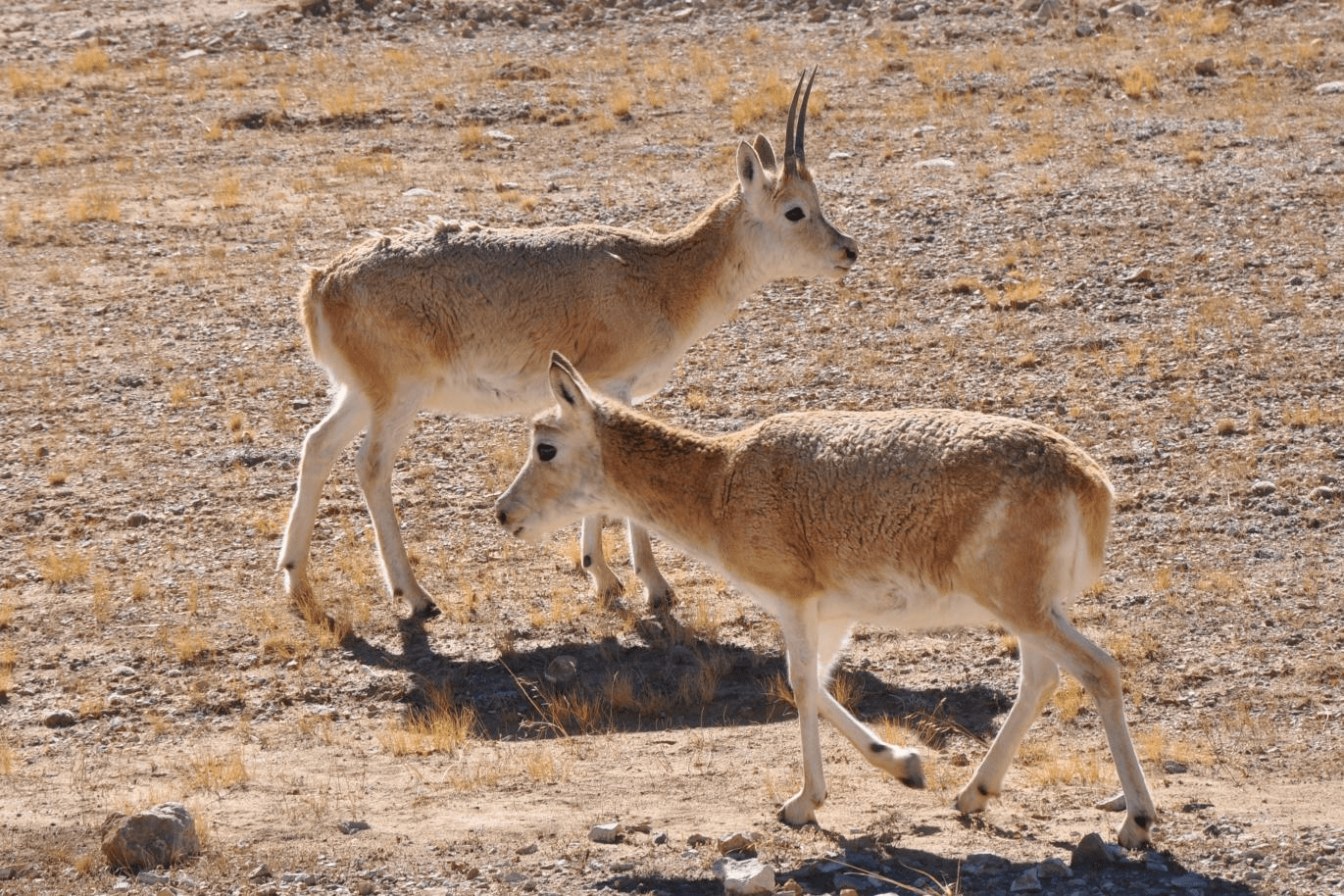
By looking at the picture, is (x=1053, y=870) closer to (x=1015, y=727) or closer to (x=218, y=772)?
(x=1015, y=727)

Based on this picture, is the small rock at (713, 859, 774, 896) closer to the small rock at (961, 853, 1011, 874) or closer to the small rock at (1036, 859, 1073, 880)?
the small rock at (961, 853, 1011, 874)

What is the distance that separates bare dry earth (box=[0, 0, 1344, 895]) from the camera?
8906mm

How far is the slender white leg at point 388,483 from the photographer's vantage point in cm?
1266

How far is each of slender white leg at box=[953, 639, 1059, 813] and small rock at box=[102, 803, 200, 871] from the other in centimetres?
389

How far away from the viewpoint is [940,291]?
18.6 meters

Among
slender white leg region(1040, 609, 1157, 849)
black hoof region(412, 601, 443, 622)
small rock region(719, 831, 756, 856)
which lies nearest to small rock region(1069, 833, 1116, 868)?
slender white leg region(1040, 609, 1157, 849)

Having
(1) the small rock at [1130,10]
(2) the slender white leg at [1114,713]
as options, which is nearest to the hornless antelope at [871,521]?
(2) the slender white leg at [1114,713]

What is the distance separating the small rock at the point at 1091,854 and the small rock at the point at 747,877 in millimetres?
1408

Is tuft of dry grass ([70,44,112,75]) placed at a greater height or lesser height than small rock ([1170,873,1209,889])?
greater

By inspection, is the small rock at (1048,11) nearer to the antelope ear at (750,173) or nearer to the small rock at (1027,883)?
the antelope ear at (750,173)

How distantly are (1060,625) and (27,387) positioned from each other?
12.9 metres

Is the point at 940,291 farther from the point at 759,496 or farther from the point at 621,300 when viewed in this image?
the point at 759,496

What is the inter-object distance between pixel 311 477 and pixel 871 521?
228 inches

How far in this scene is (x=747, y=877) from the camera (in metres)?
7.68
